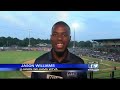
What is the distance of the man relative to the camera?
9.37 feet

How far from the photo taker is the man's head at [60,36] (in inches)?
112

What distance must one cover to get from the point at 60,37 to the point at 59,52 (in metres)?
0.21

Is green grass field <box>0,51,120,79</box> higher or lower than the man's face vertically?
lower

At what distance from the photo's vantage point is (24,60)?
2.84m

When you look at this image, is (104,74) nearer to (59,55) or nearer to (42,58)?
(59,55)

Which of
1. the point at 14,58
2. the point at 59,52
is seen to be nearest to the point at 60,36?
the point at 59,52

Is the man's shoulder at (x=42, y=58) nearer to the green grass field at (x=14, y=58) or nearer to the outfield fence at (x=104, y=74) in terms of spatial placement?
the green grass field at (x=14, y=58)

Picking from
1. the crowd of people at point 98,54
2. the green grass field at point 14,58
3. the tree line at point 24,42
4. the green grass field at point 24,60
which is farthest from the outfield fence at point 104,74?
the green grass field at point 14,58

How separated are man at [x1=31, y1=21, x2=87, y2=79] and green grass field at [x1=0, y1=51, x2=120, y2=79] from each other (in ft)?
0.35

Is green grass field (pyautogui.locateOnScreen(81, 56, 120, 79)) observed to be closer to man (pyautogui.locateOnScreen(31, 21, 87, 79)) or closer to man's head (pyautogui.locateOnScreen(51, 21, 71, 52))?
man (pyautogui.locateOnScreen(31, 21, 87, 79))

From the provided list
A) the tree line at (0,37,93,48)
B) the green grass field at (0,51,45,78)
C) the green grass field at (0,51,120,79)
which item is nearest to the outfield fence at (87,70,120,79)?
the green grass field at (0,51,120,79)

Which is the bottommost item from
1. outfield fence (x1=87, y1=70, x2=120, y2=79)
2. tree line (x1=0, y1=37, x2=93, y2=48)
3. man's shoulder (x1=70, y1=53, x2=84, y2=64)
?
outfield fence (x1=87, y1=70, x2=120, y2=79)

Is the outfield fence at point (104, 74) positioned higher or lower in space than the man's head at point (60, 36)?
lower
